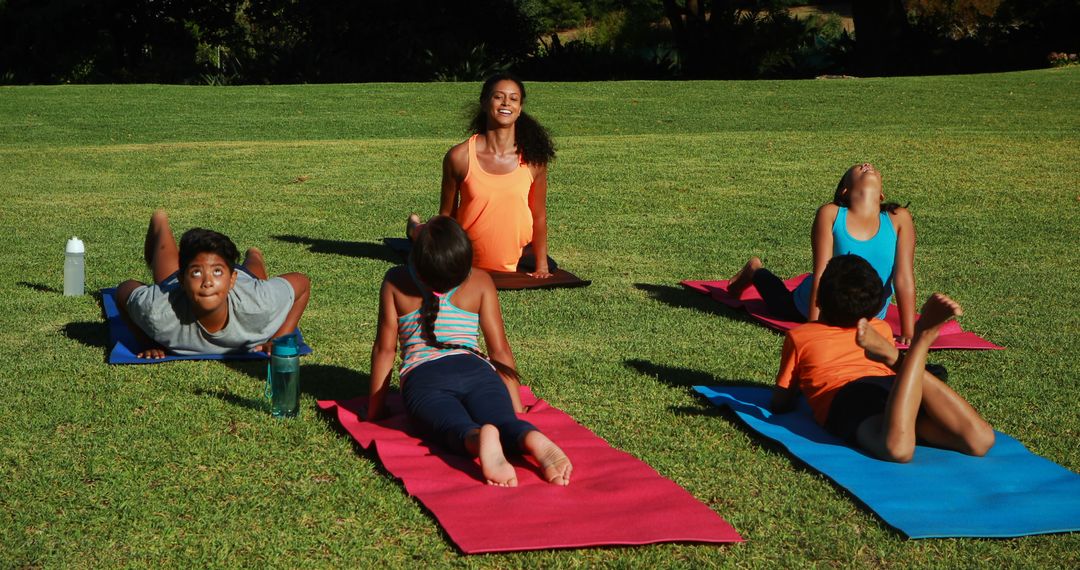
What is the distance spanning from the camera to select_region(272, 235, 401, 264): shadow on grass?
9.73 m

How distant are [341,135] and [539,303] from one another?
11370 mm

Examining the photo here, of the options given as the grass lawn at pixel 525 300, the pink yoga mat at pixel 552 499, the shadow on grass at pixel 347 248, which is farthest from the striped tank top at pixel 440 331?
the shadow on grass at pixel 347 248

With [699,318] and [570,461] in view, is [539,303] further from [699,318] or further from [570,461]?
[570,461]

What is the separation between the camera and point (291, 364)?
5.29 m

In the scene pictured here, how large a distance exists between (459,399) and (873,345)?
171 cm

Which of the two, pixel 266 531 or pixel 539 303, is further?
pixel 539 303

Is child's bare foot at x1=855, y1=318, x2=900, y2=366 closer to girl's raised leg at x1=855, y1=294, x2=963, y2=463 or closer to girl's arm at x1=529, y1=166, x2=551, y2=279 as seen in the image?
girl's raised leg at x1=855, y1=294, x2=963, y2=463

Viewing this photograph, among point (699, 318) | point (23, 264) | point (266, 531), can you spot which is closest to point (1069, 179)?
point (699, 318)

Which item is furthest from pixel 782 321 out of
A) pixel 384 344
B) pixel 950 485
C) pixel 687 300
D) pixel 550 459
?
pixel 550 459

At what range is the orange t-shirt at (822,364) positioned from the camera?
527 cm

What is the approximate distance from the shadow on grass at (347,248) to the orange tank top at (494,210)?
109 cm

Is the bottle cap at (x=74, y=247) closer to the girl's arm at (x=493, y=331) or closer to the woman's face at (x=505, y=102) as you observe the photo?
the woman's face at (x=505, y=102)

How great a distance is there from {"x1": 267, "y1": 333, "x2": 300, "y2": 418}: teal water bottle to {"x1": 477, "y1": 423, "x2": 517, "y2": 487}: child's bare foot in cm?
115

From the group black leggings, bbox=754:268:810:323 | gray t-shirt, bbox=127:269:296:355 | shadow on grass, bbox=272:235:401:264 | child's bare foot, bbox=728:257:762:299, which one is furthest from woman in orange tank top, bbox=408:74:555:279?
gray t-shirt, bbox=127:269:296:355
